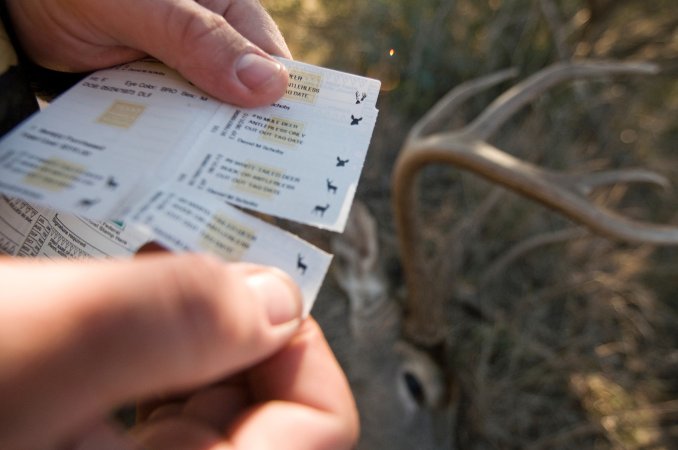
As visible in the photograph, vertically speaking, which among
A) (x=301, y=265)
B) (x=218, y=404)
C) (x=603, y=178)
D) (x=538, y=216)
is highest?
(x=301, y=265)

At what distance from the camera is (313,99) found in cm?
73

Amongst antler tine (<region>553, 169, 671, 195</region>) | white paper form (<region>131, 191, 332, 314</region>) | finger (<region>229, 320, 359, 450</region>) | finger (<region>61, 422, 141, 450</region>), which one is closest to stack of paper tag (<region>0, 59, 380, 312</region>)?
white paper form (<region>131, 191, 332, 314</region>)

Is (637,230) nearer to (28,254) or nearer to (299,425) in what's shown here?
(299,425)

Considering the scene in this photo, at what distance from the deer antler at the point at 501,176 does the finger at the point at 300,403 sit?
86cm

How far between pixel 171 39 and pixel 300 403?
598mm

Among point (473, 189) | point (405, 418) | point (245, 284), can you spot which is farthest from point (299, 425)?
point (473, 189)

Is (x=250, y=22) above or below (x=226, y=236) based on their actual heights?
above

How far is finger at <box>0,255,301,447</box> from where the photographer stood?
0.34 meters

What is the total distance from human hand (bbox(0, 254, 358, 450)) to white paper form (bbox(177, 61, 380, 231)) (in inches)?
4.5

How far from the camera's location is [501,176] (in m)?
1.34

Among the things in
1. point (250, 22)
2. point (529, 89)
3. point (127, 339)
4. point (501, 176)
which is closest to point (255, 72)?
point (250, 22)

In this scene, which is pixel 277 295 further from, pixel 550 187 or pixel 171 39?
pixel 550 187

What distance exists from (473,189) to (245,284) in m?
2.13

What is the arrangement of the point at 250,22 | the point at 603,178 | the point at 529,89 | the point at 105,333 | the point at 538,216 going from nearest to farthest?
the point at 105,333 → the point at 250,22 → the point at 603,178 → the point at 529,89 → the point at 538,216
